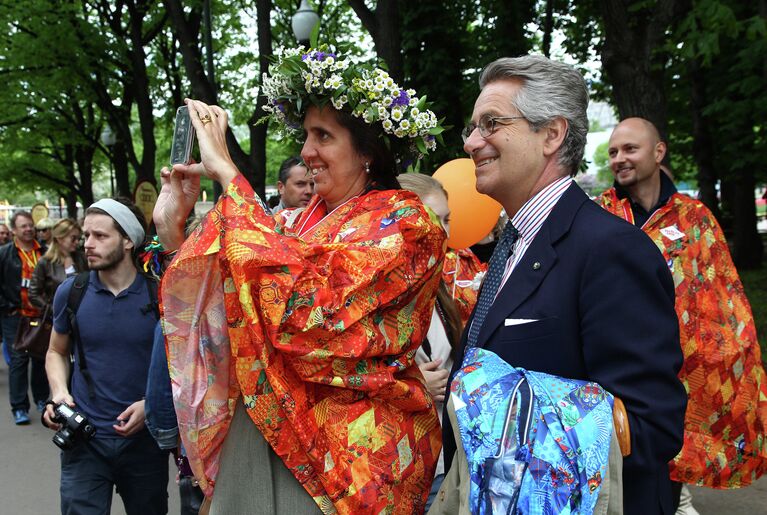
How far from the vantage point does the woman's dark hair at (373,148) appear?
2.33m

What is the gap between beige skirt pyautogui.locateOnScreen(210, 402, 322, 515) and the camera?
6.64 feet

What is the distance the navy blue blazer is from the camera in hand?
7.52 ft

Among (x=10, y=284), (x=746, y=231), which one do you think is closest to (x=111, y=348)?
(x=10, y=284)

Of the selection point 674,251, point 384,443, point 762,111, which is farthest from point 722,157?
point 384,443

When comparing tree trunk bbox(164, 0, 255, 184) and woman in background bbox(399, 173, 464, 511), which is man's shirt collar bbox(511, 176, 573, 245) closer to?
woman in background bbox(399, 173, 464, 511)

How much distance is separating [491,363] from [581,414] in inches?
9.1

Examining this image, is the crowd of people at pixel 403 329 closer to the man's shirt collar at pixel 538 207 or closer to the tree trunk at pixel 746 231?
the man's shirt collar at pixel 538 207

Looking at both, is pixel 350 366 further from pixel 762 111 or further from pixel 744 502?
pixel 762 111

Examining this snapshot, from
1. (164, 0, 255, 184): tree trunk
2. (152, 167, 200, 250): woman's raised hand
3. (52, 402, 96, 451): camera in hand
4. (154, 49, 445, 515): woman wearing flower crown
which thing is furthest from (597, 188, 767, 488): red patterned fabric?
(164, 0, 255, 184): tree trunk

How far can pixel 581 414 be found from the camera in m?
1.49

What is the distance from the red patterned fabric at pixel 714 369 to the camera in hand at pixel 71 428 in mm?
2778

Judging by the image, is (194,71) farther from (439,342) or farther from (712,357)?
(712,357)

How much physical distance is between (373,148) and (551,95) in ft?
2.38

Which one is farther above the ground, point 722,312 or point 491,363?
point 491,363
